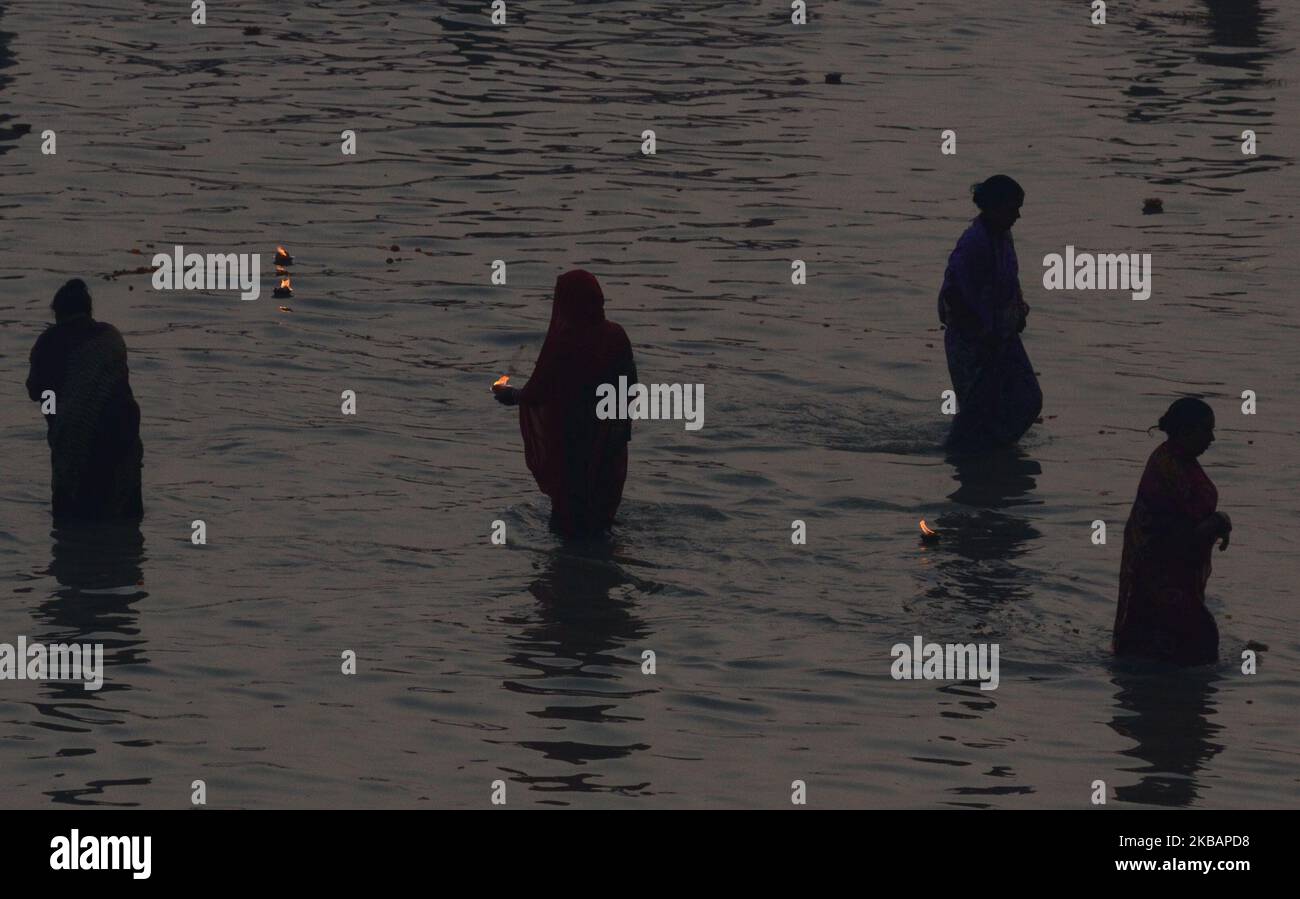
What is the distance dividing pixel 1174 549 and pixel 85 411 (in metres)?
6.27

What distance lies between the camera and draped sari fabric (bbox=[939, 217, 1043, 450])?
1552 centimetres

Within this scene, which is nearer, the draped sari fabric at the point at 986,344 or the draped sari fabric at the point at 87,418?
the draped sari fabric at the point at 87,418

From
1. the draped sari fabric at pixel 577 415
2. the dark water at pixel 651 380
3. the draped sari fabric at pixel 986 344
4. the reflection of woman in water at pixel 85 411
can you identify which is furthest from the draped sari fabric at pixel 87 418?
the draped sari fabric at pixel 986 344

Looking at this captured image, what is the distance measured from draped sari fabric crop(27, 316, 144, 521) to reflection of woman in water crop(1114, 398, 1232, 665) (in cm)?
584

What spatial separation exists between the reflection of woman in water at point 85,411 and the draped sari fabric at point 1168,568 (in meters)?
5.82

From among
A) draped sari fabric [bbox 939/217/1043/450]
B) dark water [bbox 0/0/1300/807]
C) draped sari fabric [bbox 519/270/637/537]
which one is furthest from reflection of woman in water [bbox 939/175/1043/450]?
draped sari fabric [bbox 519/270/637/537]

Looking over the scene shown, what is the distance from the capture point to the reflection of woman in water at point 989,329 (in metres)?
15.4

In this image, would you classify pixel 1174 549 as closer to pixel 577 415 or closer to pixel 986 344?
pixel 577 415

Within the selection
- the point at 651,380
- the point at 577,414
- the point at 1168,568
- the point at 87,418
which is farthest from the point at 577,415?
the point at 651,380

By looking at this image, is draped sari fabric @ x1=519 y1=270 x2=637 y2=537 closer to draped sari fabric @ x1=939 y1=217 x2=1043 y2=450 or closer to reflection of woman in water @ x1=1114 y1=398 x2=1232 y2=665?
draped sari fabric @ x1=939 y1=217 x2=1043 y2=450

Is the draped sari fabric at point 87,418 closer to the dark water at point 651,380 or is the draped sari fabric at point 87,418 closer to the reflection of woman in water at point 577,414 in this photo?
the dark water at point 651,380

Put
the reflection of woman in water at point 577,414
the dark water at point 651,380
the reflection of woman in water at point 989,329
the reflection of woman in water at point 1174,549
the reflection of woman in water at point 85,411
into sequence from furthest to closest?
the reflection of woman in water at point 989,329, the reflection of woman in water at point 85,411, the reflection of woman in water at point 577,414, the reflection of woman in water at point 1174,549, the dark water at point 651,380

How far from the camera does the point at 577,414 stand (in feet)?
45.0
